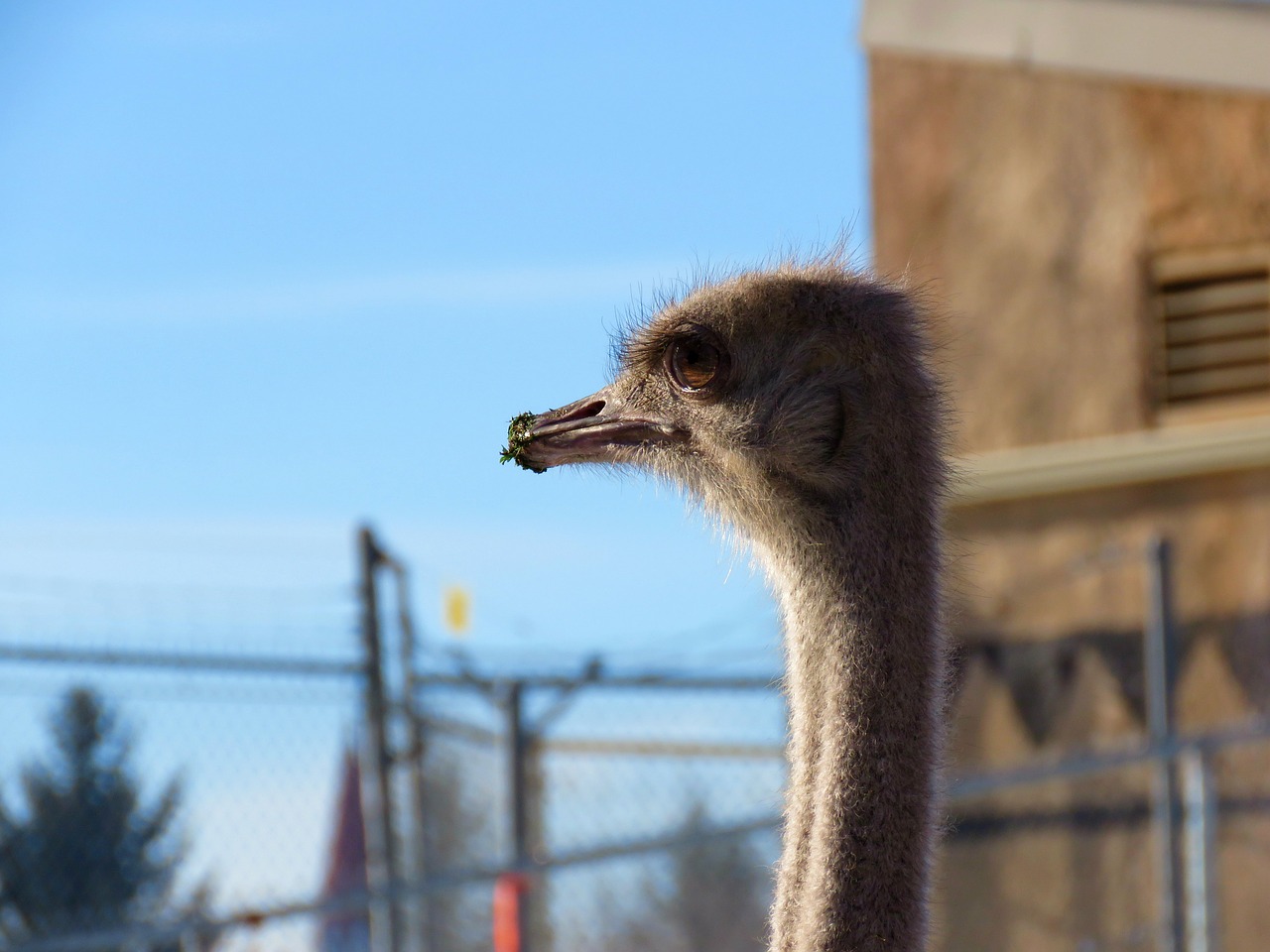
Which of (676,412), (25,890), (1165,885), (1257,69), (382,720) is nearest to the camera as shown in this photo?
(676,412)

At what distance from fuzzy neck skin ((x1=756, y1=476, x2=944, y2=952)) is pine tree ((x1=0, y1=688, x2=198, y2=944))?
2.87 metres

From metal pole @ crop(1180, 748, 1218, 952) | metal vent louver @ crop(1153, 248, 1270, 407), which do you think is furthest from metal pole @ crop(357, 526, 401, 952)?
metal vent louver @ crop(1153, 248, 1270, 407)

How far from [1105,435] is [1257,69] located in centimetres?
188

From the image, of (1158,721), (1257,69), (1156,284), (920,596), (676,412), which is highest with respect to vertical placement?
(1257,69)

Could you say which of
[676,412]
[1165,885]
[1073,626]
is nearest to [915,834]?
[676,412]

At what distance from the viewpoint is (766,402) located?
2.90 metres

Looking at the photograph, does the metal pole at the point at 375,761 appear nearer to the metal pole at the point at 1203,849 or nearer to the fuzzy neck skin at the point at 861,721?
the metal pole at the point at 1203,849

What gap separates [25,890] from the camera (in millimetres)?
5137

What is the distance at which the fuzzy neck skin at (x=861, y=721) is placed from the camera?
248 centimetres

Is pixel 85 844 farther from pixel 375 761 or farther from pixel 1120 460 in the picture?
pixel 1120 460

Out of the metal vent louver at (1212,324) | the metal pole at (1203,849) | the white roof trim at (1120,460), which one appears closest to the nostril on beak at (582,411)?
the metal pole at (1203,849)

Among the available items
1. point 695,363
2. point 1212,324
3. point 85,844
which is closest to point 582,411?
point 695,363

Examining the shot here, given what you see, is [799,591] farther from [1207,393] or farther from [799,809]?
[1207,393]

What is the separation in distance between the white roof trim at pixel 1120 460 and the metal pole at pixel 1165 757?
1.33 meters
